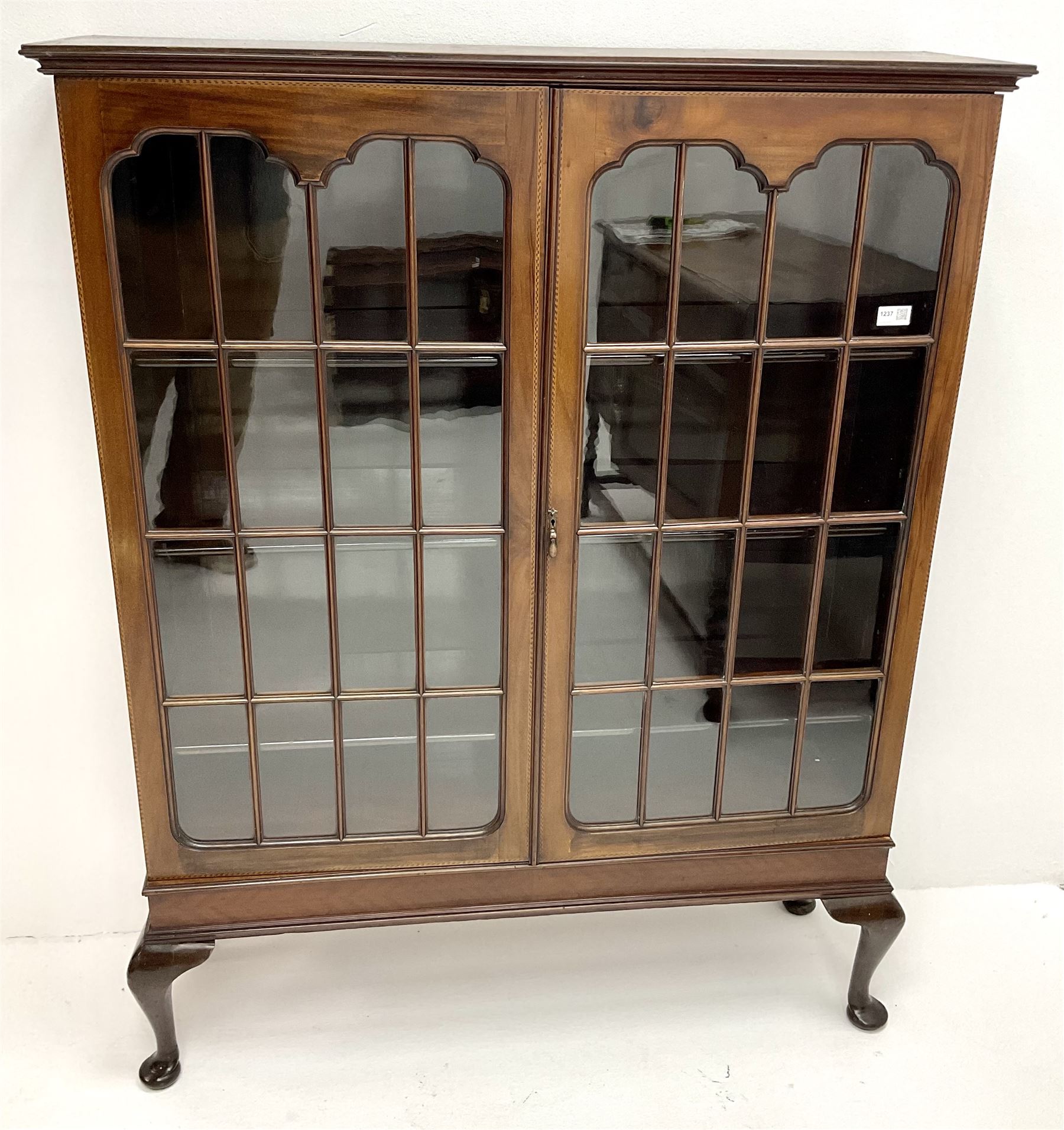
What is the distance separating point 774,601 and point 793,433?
26 cm

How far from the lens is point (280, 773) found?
5.63ft

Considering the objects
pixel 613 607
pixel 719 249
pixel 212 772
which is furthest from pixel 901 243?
pixel 212 772

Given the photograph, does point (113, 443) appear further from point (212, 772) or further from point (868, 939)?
point (868, 939)

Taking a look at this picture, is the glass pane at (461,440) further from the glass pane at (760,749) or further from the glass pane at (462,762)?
the glass pane at (760,749)

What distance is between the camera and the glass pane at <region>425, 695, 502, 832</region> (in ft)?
5.60

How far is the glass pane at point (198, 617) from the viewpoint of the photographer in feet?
5.18

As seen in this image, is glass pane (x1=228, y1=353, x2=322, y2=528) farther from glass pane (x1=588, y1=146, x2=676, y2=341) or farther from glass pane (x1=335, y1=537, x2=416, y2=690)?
glass pane (x1=588, y1=146, x2=676, y2=341)

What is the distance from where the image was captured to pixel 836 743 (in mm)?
1802

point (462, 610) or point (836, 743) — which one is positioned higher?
point (462, 610)

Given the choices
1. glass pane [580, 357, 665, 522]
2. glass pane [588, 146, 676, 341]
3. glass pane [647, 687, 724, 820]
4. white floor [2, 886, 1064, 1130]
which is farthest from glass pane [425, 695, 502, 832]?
glass pane [588, 146, 676, 341]

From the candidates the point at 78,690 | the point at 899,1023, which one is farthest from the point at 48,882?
the point at 899,1023

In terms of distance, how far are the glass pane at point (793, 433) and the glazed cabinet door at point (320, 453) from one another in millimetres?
334

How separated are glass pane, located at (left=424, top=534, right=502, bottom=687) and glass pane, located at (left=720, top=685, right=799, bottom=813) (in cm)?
40

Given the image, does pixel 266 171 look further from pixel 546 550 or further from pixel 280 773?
pixel 280 773
